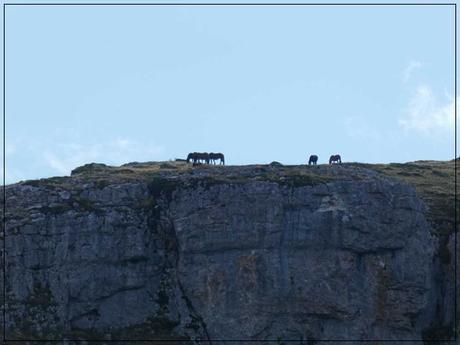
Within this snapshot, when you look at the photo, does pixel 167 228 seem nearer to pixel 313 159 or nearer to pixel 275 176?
pixel 275 176

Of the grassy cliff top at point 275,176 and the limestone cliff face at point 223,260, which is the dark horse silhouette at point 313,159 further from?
the limestone cliff face at point 223,260

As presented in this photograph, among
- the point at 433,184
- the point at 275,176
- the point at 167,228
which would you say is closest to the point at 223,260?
the point at 167,228

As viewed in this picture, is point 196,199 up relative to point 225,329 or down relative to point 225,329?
up

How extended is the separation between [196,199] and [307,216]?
269 inches

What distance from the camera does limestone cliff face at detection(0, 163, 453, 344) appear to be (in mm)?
81375

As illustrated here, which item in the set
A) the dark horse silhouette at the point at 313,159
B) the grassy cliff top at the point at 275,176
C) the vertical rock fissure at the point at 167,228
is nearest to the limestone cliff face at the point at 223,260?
the vertical rock fissure at the point at 167,228

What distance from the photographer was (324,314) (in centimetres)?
8131

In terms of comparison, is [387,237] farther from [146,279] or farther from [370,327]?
[146,279]

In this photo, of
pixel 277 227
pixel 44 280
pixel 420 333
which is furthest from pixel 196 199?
pixel 420 333

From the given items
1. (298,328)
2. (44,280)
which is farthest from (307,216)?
(44,280)

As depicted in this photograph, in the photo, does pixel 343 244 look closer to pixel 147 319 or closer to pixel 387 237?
pixel 387 237

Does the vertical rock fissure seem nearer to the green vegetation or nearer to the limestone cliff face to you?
the limestone cliff face

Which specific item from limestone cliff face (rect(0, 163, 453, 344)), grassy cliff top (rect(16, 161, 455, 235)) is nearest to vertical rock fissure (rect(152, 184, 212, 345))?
limestone cliff face (rect(0, 163, 453, 344))

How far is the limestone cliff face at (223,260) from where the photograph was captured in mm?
81375
